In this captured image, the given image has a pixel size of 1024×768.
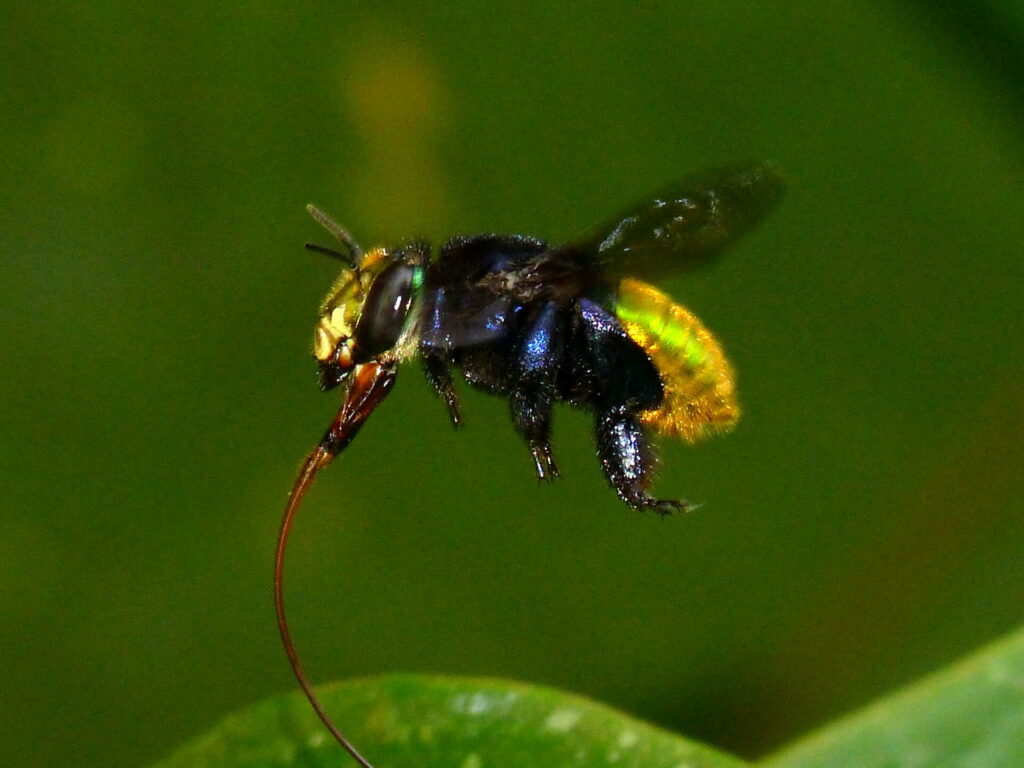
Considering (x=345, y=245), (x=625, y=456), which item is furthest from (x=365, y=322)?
(x=625, y=456)

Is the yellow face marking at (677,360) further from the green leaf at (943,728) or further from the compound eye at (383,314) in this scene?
the green leaf at (943,728)

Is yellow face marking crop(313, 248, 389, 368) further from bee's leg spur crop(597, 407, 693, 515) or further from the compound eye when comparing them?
bee's leg spur crop(597, 407, 693, 515)

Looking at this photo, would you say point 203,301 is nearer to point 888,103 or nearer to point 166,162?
point 166,162

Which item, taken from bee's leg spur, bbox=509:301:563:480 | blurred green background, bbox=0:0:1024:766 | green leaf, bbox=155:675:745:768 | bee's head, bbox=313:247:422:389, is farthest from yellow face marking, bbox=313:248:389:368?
blurred green background, bbox=0:0:1024:766

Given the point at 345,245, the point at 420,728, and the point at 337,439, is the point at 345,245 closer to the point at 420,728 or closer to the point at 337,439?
the point at 337,439

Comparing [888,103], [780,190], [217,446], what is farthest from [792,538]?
[780,190]
